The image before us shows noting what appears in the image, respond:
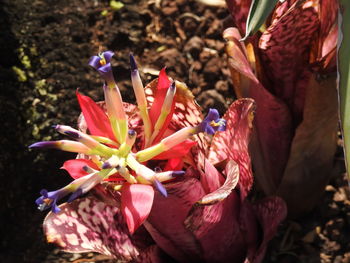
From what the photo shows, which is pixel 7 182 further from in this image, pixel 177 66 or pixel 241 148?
pixel 241 148

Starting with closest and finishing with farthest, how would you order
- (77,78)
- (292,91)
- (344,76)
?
(344,76) → (292,91) → (77,78)

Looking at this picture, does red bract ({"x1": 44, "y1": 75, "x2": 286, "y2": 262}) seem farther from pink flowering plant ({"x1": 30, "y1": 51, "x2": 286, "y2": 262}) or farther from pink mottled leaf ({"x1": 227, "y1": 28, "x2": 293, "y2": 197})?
pink mottled leaf ({"x1": 227, "y1": 28, "x2": 293, "y2": 197})

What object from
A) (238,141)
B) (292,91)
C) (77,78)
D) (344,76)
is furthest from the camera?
(77,78)

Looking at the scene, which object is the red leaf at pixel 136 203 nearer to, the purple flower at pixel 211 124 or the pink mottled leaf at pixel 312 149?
the purple flower at pixel 211 124

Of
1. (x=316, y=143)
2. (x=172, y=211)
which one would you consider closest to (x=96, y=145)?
(x=172, y=211)

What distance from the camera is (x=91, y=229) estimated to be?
0.96m

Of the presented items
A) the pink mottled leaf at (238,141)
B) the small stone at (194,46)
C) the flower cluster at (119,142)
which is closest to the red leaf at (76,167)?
the flower cluster at (119,142)

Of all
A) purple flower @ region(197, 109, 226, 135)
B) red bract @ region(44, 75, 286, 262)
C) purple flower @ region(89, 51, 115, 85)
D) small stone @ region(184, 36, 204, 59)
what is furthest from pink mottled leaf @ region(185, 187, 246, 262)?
small stone @ region(184, 36, 204, 59)

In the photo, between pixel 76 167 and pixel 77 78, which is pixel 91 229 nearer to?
pixel 76 167

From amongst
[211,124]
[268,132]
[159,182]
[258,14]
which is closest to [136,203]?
[159,182]

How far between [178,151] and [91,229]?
0.25 m

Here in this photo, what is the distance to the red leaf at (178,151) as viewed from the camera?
0.80 metres

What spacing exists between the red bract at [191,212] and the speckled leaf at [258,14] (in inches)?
6.9

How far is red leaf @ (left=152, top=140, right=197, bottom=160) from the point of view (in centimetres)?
80
